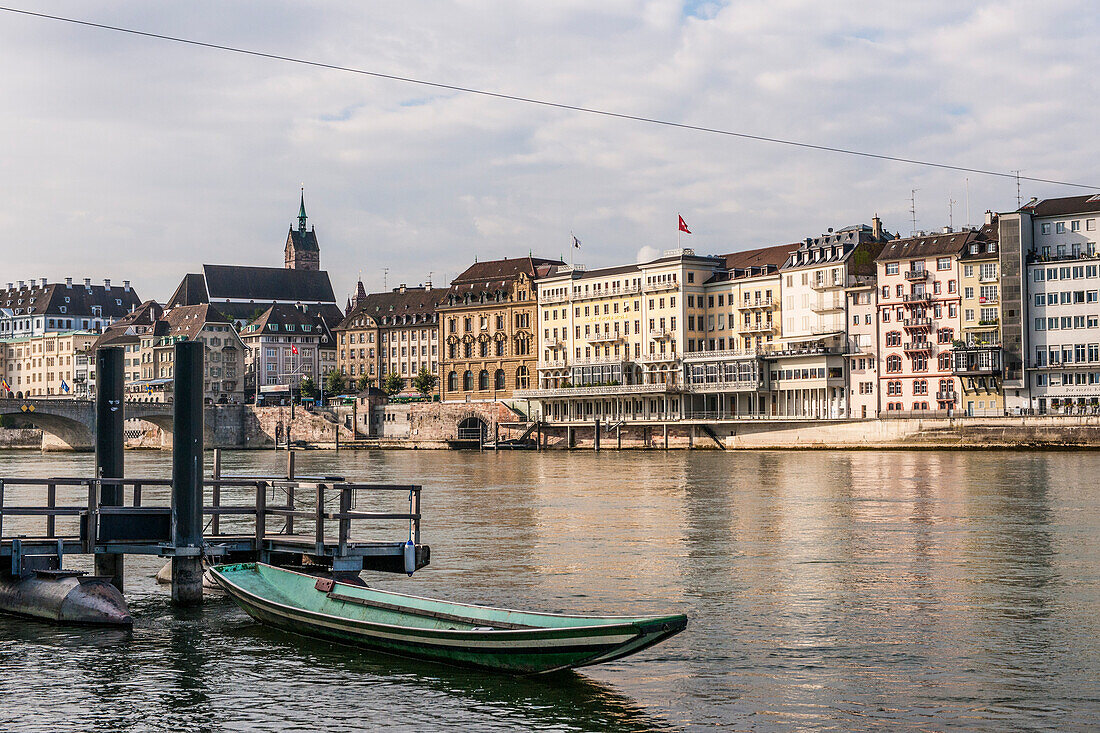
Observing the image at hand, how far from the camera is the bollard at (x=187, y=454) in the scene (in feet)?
84.7

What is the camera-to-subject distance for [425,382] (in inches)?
6821

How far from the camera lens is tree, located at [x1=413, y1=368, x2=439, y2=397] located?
173125 mm

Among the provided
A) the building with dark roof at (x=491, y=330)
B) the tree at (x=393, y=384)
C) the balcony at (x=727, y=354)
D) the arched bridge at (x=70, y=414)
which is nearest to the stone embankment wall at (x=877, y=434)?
the balcony at (x=727, y=354)

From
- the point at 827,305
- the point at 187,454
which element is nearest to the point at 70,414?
the point at 827,305

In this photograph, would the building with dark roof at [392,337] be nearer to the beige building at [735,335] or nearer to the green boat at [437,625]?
the beige building at [735,335]

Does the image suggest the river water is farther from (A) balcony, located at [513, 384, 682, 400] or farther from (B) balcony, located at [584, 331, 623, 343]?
(B) balcony, located at [584, 331, 623, 343]

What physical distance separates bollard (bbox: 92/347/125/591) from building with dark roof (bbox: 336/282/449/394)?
151034 mm

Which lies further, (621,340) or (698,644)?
(621,340)

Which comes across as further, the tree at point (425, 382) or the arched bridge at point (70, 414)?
the tree at point (425, 382)

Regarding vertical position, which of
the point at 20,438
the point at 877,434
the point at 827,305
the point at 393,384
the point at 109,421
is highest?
the point at 827,305

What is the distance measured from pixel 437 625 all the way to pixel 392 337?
17008cm

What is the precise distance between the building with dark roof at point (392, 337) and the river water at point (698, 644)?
457ft

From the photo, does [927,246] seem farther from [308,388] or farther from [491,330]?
[308,388]

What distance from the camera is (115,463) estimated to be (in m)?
29.5
